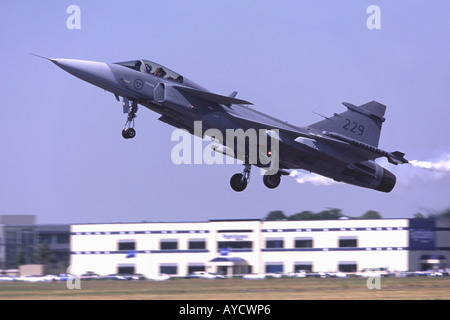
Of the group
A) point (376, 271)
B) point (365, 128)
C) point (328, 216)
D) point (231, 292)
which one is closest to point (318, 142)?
point (365, 128)

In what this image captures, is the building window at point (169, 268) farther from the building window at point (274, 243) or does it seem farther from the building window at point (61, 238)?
the building window at point (61, 238)

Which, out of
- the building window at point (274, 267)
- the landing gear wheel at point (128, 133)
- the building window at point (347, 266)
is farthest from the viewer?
the building window at point (274, 267)

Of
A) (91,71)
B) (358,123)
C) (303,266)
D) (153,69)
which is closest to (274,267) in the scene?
(303,266)

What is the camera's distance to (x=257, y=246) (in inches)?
2314

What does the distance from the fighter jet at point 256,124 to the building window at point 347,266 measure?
29.1 metres

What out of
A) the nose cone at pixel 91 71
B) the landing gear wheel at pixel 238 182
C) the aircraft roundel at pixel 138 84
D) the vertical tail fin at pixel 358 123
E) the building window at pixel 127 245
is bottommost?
the building window at pixel 127 245

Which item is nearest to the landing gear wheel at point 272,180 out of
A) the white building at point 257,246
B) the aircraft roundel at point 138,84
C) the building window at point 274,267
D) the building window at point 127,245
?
the aircraft roundel at point 138,84

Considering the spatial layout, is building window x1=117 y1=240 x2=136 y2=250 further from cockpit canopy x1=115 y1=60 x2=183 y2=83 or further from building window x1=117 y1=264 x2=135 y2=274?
cockpit canopy x1=115 y1=60 x2=183 y2=83

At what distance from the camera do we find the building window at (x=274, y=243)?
5897 cm

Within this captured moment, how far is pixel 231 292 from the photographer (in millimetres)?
29078

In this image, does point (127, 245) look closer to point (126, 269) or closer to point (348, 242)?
point (126, 269)

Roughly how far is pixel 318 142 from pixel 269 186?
330 cm

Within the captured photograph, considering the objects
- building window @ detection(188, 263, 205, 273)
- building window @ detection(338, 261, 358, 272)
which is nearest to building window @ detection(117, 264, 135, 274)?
building window @ detection(188, 263, 205, 273)
